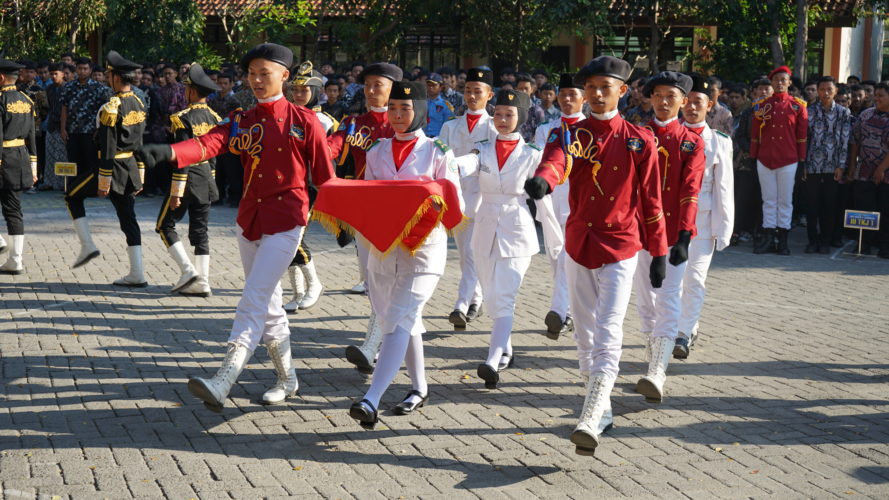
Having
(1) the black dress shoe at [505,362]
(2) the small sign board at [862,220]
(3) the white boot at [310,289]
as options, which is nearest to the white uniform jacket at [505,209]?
(1) the black dress shoe at [505,362]

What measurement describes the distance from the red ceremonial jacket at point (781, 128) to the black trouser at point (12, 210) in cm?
908

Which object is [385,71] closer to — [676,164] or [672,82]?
[672,82]

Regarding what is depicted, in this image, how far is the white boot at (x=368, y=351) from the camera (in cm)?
766

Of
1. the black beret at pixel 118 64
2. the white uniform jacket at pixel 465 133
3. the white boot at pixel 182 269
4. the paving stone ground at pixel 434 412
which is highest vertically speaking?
the black beret at pixel 118 64

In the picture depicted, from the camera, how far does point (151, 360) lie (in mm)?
8047

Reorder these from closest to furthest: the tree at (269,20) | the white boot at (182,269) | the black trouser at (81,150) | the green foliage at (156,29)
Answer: the white boot at (182,269) < the black trouser at (81,150) < the tree at (269,20) < the green foliage at (156,29)

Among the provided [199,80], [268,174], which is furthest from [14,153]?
[268,174]

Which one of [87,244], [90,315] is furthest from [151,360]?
[87,244]

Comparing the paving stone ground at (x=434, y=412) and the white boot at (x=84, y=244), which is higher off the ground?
the white boot at (x=84, y=244)

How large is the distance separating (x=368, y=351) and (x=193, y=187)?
12.1ft

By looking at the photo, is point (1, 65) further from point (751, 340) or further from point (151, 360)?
point (751, 340)

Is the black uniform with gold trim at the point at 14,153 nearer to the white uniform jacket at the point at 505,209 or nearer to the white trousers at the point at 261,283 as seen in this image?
the white trousers at the point at 261,283

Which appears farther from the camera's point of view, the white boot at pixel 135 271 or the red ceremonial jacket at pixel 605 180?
the white boot at pixel 135 271

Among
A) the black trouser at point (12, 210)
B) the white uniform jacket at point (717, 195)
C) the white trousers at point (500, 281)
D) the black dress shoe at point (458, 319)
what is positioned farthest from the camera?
the black trouser at point (12, 210)
